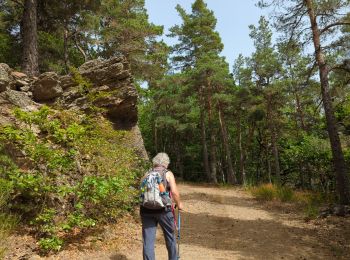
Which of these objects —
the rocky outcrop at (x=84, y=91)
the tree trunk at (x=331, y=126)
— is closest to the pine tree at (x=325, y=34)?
the tree trunk at (x=331, y=126)

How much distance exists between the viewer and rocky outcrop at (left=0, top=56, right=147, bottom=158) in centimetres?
835

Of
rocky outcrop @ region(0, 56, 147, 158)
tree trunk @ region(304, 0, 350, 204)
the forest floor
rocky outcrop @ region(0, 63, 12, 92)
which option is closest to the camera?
the forest floor

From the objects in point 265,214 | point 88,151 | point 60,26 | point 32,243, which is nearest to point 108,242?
point 32,243

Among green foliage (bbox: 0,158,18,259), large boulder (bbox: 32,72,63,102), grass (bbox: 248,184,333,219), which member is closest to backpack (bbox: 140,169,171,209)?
green foliage (bbox: 0,158,18,259)

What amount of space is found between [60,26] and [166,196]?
12.8 metres

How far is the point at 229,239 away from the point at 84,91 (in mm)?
6686

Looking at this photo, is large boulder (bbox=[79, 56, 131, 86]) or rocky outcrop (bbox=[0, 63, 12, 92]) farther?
large boulder (bbox=[79, 56, 131, 86])

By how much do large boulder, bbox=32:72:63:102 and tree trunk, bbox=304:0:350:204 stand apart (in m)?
8.40

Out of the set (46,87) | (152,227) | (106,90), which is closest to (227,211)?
(106,90)

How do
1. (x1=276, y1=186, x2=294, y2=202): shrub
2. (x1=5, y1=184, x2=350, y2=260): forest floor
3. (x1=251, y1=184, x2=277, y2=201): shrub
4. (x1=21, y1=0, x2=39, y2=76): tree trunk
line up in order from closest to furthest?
(x1=5, y1=184, x2=350, y2=260): forest floor, (x1=21, y1=0, x2=39, y2=76): tree trunk, (x1=276, y1=186, x2=294, y2=202): shrub, (x1=251, y1=184, x2=277, y2=201): shrub

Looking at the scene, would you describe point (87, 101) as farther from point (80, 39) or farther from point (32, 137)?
point (80, 39)

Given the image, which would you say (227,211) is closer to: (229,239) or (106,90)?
(229,239)

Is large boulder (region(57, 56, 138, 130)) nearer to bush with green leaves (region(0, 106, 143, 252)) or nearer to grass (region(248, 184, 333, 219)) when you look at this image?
bush with green leaves (region(0, 106, 143, 252))

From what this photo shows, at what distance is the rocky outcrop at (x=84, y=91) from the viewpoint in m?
8.35
